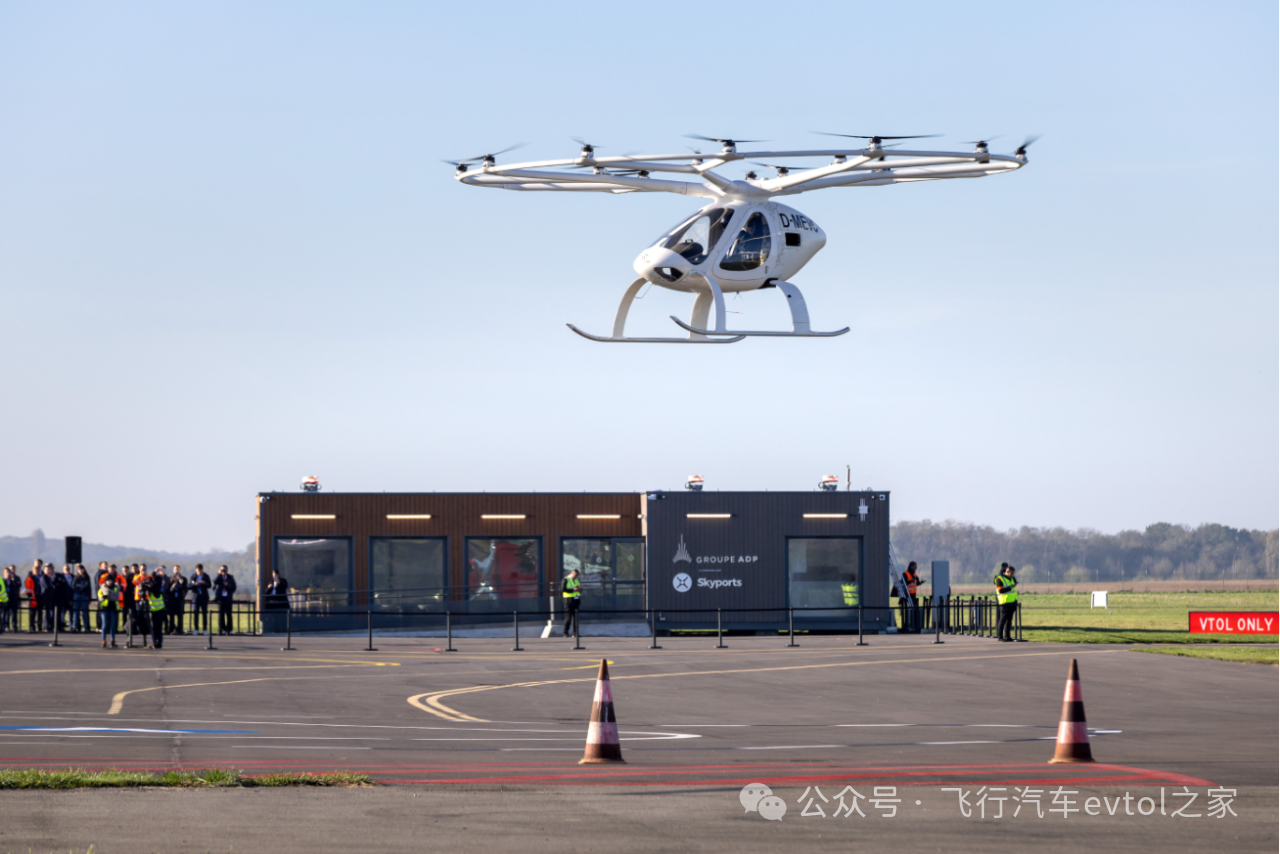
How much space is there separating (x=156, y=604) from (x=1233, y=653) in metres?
22.7

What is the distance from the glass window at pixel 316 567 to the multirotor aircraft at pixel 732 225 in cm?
1739

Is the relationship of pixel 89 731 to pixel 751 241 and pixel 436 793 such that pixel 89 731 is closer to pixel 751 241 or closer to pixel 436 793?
pixel 436 793

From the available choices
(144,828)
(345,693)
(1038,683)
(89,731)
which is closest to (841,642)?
(1038,683)

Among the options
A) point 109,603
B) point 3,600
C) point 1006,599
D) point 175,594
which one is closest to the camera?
point 109,603

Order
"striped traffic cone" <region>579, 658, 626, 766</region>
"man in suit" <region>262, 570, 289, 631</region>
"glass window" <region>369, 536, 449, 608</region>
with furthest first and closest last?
1. "glass window" <region>369, 536, 449, 608</region>
2. "man in suit" <region>262, 570, 289, 631</region>
3. "striped traffic cone" <region>579, 658, 626, 766</region>

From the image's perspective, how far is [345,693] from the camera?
21.1 m

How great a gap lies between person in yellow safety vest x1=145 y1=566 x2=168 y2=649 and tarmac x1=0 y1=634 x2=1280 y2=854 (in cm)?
264

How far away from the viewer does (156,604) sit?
3144cm

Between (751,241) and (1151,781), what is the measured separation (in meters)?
15.5

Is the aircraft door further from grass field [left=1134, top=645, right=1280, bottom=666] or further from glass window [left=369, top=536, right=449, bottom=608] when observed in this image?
glass window [left=369, top=536, right=449, bottom=608]

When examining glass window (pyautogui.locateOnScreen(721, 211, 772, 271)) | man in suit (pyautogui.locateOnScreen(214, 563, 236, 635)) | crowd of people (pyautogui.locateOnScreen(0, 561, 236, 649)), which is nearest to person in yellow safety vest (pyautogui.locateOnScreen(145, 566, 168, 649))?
crowd of people (pyautogui.locateOnScreen(0, 561, 236, 649))

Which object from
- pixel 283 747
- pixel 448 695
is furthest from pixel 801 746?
pixel 448 695

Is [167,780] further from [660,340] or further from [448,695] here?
[660,340]

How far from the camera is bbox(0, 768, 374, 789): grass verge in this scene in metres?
11.0
